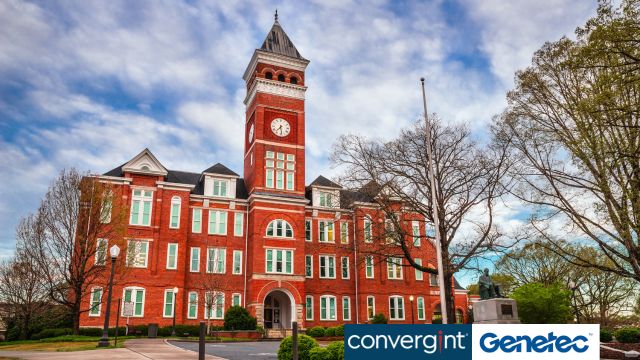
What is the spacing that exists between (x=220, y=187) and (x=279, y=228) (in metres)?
6.64

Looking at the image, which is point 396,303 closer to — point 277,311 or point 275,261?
point 277,311

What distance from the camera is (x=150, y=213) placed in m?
40.2

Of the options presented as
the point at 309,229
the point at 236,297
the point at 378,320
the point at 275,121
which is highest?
the point at 275,121

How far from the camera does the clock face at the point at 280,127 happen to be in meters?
45.5

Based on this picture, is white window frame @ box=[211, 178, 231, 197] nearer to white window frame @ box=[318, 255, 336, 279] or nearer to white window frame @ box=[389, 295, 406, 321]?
white window frame @ box=[318, 255, 336, 279]

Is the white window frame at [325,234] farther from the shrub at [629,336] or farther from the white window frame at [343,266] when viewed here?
the shrub at [629,336]

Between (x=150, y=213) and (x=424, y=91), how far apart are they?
26.3m

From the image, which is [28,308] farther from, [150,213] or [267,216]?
[267,216]

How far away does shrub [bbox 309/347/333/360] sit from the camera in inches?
490

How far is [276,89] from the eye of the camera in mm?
46406

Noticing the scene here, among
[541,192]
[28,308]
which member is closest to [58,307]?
[28,308]

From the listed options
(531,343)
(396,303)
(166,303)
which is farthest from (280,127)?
(531,343)

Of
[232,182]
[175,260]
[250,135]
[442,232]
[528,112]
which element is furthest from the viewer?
[250,135]

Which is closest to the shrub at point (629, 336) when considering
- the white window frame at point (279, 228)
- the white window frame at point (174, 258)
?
the white window frame at point (279, 228)
